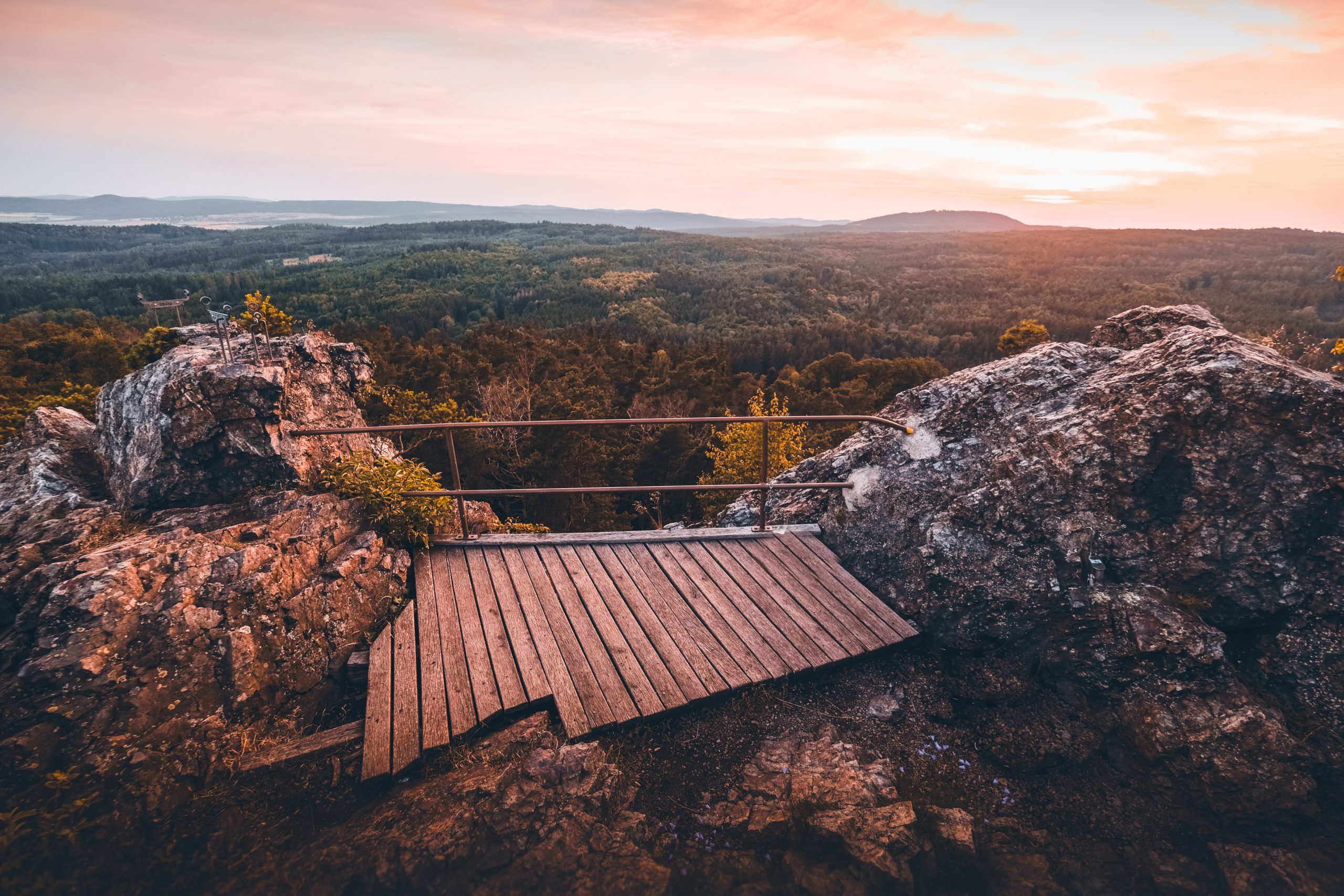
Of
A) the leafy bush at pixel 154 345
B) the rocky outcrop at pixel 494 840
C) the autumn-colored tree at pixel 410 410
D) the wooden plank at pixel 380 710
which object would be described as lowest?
the autumn-colored tree at pixel 410 410

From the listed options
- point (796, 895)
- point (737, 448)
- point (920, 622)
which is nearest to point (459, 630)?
point (796, 895)

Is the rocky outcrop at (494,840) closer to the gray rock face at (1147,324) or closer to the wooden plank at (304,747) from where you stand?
the wooden plank at (304,747)

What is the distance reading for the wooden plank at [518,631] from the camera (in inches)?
140

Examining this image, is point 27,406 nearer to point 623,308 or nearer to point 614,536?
point 614,536

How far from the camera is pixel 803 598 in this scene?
454cm

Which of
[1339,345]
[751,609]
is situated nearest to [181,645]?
[751,609]

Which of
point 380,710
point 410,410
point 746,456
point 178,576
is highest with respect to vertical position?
point 178,576

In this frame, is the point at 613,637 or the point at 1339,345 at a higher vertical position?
the point at 1339,345

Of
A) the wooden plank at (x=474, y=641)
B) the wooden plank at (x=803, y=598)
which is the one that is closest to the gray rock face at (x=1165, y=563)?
the wooden plank at (x=803, y=598)

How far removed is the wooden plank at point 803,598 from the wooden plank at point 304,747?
9.41ft

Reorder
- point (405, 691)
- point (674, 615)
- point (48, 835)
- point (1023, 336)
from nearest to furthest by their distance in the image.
→ point (48, 835) < point (405, 691) < point (674, 615) < point (1023, 336)

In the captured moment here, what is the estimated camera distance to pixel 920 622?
4.21 m

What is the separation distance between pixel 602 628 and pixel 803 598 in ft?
5.09

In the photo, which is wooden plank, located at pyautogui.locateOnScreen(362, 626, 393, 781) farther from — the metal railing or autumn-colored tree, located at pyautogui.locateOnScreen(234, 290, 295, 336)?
autumn-colored tree, located at pyautogui.locateOnScreen(234, 290, 295, 336)
